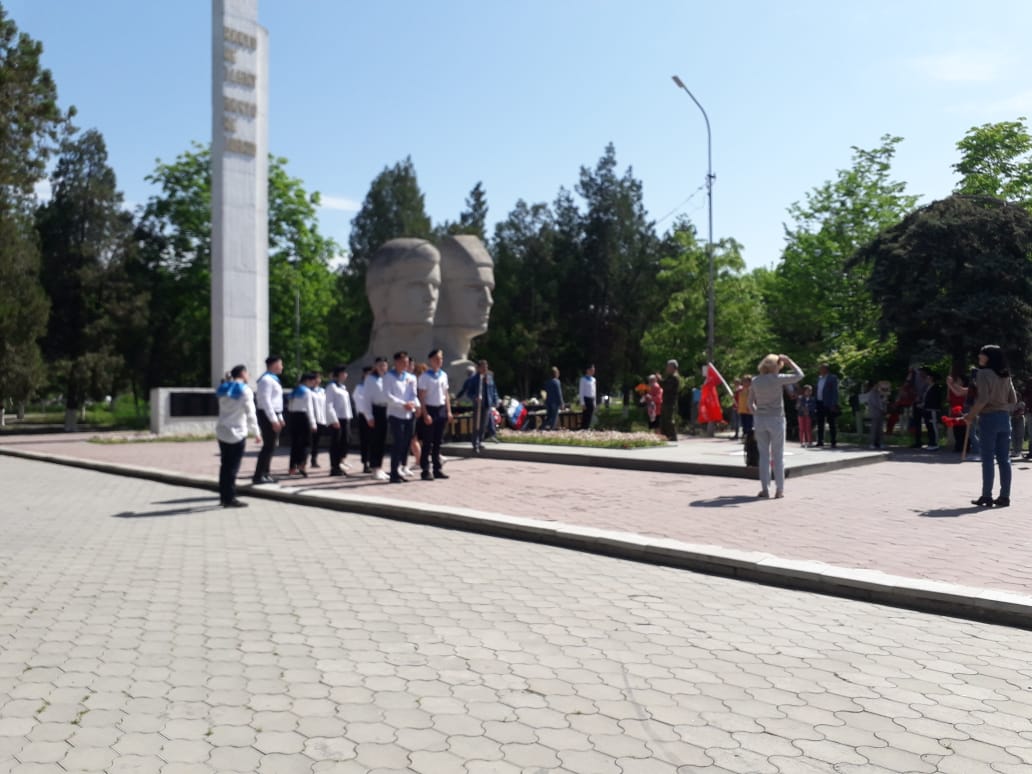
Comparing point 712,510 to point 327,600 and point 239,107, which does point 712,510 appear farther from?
point 239,107

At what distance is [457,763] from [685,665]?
1661 millimetres

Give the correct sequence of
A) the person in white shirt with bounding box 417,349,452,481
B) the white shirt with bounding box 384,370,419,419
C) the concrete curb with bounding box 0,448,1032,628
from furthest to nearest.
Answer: the person in white shirt with bounding box 417,349,452,481, the white shirt with bounding box 384,370,419,419, the concrete curb with bounding box 0,448,1032,628

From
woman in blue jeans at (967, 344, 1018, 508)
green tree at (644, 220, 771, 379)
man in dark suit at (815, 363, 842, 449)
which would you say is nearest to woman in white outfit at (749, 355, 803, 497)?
woman in blue jeans at (967, 344, 1018, 508)

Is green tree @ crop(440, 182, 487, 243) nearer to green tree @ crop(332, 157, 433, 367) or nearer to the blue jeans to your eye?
green tree @ crop(332, 157, 433, 367)

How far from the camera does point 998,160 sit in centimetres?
3041

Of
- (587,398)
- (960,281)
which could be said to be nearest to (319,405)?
(587,398)

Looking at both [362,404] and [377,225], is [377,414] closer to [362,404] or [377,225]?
[362,404]

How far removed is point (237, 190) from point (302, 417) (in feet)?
55.3

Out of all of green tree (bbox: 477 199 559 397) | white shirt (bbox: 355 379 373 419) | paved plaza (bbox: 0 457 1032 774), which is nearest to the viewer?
paved plaza (bbox: 0 457 1032 774)

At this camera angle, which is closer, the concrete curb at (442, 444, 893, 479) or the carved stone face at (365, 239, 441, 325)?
the concrete curb at (442, 444, 893, 479)

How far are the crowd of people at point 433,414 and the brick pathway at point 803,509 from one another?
55cm

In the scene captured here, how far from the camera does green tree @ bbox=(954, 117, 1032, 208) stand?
29.8 m

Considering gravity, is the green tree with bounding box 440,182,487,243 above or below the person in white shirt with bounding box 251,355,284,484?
above

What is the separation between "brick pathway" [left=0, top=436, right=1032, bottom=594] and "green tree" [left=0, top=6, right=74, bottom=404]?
45.4ft
